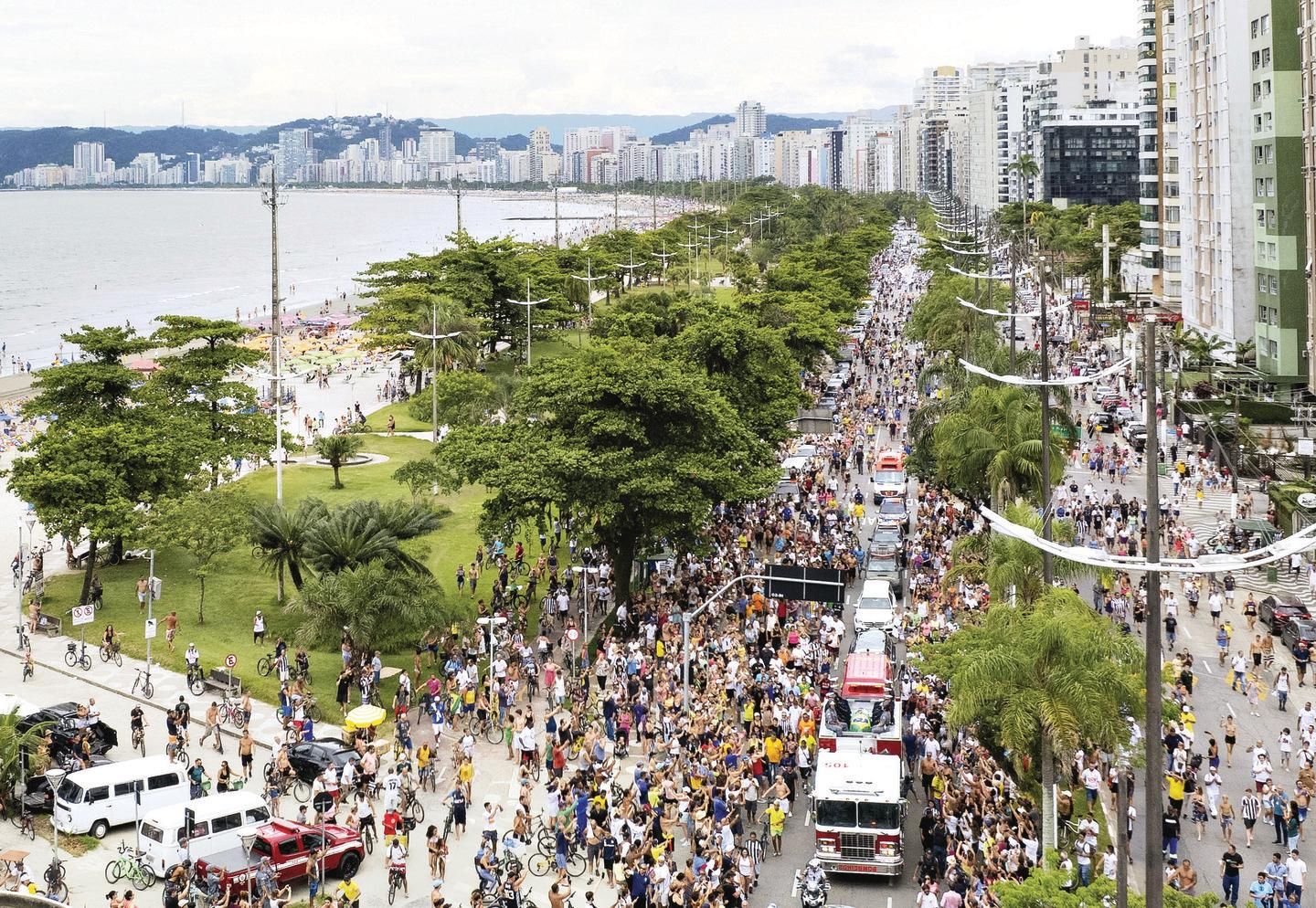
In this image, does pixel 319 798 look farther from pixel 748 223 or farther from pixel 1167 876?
pixel 748 223

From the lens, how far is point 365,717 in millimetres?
30203

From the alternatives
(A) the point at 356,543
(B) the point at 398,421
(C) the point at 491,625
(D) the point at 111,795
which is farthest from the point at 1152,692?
(B) the point at 398,421

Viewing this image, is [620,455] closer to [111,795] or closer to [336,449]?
[111,795]

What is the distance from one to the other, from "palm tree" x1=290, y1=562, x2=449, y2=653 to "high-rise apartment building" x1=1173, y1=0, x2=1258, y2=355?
180 ft

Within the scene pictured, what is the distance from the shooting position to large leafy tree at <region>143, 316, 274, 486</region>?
1945 inches

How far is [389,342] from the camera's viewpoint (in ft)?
256

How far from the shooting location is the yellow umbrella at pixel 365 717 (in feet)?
98.7

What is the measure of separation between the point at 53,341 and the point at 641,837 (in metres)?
122

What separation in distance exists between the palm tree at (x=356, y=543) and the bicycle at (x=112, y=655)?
5.54 m

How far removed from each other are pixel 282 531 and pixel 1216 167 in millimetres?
61537

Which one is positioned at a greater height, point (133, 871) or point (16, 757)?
point (16, 757)

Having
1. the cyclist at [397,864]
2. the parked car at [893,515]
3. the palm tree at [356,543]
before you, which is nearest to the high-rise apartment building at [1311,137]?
the parked car at [893,515]

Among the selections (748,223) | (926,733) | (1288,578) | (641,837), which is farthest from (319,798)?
(748,223)

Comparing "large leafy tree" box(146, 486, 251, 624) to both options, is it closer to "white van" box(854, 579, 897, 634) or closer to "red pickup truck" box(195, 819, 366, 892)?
"red pickup truck" box(195, 819, 366, 892)
